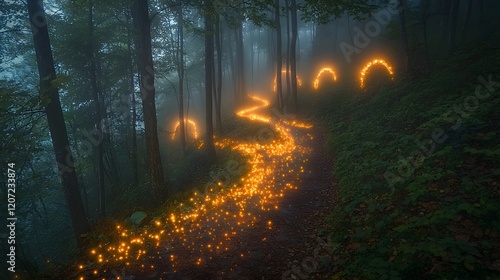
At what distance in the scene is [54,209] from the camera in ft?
81.1

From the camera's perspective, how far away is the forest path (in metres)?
5.52

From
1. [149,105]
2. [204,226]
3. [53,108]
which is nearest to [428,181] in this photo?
[204,226]

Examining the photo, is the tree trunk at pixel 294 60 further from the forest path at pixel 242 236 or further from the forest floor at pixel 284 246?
the forest floor at pixel 284 246

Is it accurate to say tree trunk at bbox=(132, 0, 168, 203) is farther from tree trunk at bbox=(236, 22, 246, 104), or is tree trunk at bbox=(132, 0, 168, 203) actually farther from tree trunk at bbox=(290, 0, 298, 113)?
tree trunk at bbox=(236, 22, 246, 104)

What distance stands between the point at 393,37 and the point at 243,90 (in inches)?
721

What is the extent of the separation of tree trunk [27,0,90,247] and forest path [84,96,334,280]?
2.53 m

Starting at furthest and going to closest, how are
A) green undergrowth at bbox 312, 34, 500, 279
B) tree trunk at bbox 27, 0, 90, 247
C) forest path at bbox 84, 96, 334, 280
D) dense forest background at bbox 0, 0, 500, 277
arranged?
dense forest background at bbox 0, 0, 500, 277 → tree trunk at bbox 27, 0, 90, 247 → forest path at bbox 84, 96, 334, 280 → green undergrowth at bbox 312, 34, 500, 279

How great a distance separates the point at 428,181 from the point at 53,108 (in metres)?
10.5

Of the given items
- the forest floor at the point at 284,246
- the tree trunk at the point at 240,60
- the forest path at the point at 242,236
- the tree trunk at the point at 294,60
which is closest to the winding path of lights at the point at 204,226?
the forest path at the point at 242,236

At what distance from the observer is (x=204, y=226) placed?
7477 mm

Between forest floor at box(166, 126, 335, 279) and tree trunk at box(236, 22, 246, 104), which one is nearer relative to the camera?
forest floor at box(166, 126, 335, 279)

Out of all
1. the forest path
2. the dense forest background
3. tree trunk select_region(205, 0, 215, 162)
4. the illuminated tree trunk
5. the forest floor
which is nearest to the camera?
the forest floor

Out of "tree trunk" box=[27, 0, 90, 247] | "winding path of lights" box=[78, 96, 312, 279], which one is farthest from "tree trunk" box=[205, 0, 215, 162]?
A: "tree trunk" box=[27, 0, 90, 247]

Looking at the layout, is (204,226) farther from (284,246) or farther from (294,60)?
(294,60)
